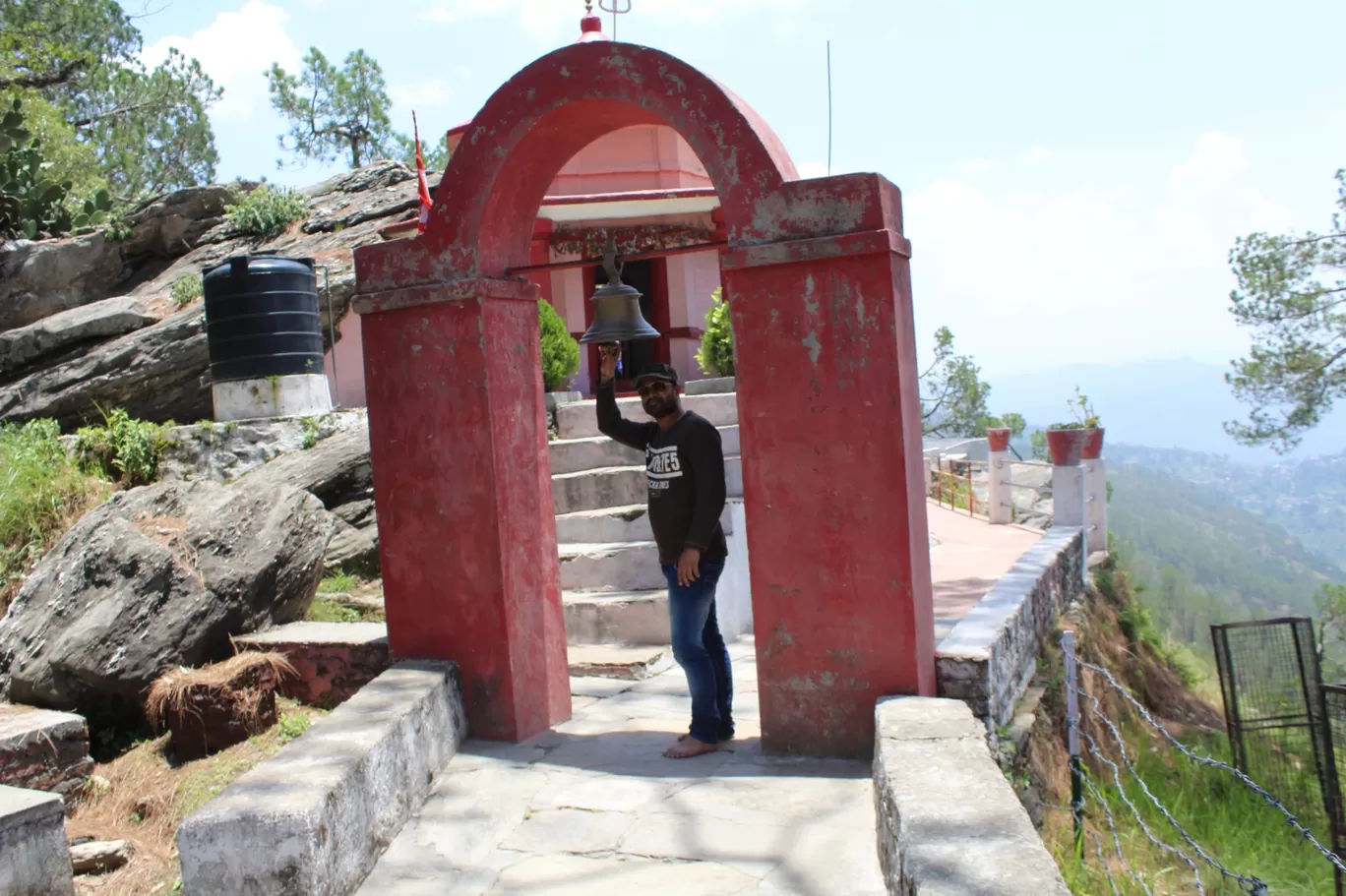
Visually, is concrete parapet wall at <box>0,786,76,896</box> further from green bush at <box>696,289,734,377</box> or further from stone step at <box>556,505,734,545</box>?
green bush at <box>696,289,734,377</box>

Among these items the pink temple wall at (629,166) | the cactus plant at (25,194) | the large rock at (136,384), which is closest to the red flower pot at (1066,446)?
the pink temple wall at (629,166)

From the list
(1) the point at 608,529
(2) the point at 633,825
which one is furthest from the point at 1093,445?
(2) the point at 633,825

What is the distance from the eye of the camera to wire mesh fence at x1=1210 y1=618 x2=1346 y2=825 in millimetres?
8078

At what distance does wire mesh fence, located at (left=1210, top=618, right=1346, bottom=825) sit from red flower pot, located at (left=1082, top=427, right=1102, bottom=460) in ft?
11.1

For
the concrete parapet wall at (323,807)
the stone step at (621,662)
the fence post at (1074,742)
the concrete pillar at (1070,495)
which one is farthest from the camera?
the concrete pillar at (1070,495)

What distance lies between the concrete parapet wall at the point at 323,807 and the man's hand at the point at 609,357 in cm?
177

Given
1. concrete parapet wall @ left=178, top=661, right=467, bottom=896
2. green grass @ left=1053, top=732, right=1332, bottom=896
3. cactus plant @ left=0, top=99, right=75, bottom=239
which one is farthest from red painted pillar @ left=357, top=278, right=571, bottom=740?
cactus plant @ left=0, top=99, right=75, bottom=239

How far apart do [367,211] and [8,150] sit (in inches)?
280

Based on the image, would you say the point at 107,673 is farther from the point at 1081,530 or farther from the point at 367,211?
the point at 367,211

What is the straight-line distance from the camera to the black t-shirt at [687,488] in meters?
5.01

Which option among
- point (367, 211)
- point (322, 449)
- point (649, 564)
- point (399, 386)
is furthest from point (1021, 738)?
point (367, 211)

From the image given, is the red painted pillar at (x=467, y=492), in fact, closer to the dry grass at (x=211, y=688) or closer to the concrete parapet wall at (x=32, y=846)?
the dry grass at (x=211, y=688)

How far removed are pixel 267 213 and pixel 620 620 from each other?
514 inches

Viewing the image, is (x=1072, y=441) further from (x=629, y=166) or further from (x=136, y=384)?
(x=136, y=384)
